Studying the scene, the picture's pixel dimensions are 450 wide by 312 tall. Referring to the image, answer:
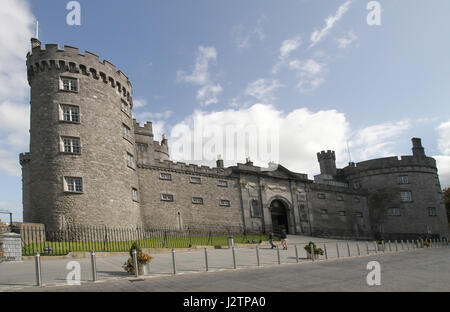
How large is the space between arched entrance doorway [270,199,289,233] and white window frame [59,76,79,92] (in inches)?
949

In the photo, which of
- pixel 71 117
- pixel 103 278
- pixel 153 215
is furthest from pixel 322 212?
pixel 103 278

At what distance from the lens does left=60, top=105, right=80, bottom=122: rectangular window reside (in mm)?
26484

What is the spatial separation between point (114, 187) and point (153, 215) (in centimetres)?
601

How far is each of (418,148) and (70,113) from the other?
48.8m

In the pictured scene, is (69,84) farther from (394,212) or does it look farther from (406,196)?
(406,196)

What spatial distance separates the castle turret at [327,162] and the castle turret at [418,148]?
11305mm

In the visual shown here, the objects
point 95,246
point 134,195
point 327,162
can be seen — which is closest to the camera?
point 95,246

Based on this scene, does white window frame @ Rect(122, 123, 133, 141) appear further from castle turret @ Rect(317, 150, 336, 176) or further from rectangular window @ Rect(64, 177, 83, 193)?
castle turret @ Rect(317, 150, 336, 176)

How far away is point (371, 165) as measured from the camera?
55469mm

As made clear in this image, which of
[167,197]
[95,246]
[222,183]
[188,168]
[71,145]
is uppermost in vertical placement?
[71,145]

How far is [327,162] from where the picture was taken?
5922cm

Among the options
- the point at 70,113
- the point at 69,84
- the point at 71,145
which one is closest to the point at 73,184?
the point at 71,145

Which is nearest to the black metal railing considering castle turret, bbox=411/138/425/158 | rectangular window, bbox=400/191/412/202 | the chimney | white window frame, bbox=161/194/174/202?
white window frame, bbox=161/194/174/202
